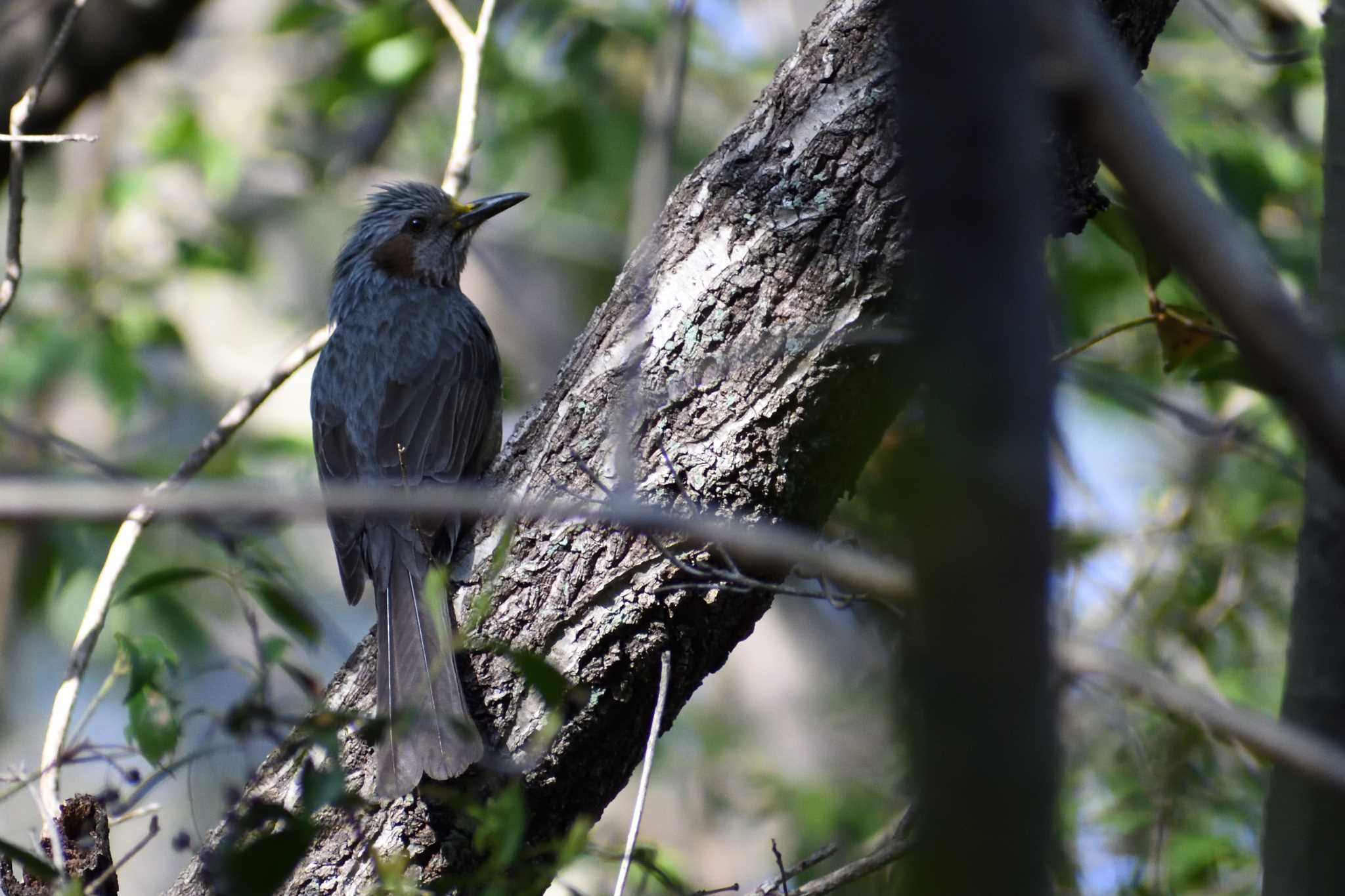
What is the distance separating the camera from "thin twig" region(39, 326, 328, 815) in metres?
2.96

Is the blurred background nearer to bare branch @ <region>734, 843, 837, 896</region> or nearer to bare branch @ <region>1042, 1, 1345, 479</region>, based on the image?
bare branch @ <region>734, 843, 837, 896</region>

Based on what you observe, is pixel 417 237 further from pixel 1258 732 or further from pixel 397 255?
pixel 1258 732

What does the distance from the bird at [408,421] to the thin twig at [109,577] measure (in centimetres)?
41

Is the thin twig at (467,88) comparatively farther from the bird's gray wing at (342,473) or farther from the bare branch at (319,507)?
the bare branch at (319,507)

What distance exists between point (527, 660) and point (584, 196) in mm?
8741

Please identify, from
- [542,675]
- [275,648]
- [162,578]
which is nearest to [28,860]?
[542,675]

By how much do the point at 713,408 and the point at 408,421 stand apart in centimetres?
196

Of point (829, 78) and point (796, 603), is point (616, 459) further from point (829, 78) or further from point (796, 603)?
point (796, 603)

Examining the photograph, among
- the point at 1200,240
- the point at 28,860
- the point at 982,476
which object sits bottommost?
the point at 982,476

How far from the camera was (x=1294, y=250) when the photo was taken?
443 centimetres

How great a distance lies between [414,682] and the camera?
2.72 metres

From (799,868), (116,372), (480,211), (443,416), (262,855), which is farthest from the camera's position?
(116,372)

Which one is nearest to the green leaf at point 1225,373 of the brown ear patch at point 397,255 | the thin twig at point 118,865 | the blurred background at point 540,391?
the blurred background at point 540,391

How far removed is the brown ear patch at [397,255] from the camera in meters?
5.23
